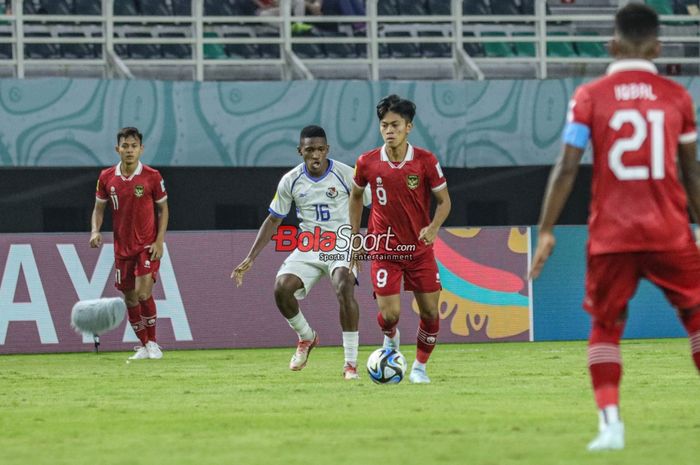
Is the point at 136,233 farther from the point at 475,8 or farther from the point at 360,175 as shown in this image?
the point at 475,8

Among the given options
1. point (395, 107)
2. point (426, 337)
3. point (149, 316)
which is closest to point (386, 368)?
point (426, 337)

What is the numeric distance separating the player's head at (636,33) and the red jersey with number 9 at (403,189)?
531 centimetres

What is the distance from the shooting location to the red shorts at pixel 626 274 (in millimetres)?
7355

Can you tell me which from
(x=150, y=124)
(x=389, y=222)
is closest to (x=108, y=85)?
(x=150, y=124)

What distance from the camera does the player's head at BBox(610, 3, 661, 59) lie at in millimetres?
7445

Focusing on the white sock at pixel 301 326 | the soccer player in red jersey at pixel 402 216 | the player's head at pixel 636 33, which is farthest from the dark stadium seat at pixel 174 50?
the player's head at pixel 636 33

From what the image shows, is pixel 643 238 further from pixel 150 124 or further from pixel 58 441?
pixel 150 124

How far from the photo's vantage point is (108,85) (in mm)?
21469

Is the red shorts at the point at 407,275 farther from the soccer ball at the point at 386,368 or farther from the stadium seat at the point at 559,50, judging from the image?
the stadium seat at the point at 559,50

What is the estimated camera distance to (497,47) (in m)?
24.3

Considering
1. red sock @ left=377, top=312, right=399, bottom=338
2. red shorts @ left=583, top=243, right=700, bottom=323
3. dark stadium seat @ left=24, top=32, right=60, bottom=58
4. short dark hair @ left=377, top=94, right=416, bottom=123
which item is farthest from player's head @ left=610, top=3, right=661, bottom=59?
dark stadium seat @ left=24, top=32, right=60, bottom=58

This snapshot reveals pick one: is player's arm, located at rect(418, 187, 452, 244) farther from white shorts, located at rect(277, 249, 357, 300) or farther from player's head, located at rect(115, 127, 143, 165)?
player's head, located at rect(115, 127, 143, 165)

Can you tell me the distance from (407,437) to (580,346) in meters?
11.2

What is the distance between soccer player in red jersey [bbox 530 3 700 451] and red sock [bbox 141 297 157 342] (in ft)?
35.3
